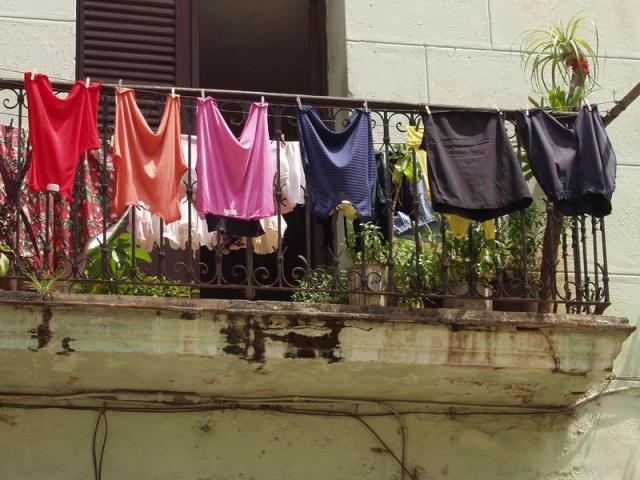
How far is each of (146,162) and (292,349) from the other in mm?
1240

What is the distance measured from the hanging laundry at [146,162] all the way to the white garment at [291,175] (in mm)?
617

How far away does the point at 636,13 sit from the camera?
8.99 metres

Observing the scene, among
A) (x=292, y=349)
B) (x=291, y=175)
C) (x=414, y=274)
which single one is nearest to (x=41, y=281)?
(x=292, y=349)

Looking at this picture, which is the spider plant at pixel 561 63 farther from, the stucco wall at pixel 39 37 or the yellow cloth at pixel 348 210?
the stucco wall at pixel 39 37

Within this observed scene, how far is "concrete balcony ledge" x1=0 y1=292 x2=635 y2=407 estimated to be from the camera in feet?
22.6

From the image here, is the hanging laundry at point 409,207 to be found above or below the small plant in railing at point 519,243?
above

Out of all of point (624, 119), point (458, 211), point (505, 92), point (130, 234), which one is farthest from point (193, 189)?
point (624, 119)

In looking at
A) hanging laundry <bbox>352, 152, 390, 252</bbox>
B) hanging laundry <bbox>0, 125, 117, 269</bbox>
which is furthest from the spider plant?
hanging laundry <bbox>0, 125, 117, 269</bbox>

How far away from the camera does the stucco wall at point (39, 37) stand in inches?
324

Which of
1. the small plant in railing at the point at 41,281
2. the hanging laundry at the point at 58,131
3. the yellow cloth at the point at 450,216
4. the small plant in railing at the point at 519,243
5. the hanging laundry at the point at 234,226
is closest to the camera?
the small plant in railing at the point at 41,281

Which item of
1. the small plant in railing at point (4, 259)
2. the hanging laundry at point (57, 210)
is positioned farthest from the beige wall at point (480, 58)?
the small plant in railing at point (4, 259)

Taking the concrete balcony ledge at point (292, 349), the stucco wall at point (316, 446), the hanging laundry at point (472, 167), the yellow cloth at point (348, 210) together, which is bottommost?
the stucco wall at point (316, 446)

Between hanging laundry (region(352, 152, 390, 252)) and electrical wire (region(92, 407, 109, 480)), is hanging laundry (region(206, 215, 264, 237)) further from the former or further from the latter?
electrical wire (region(92, 407, 109, 480))

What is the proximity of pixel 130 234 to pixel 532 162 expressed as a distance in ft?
7.31
